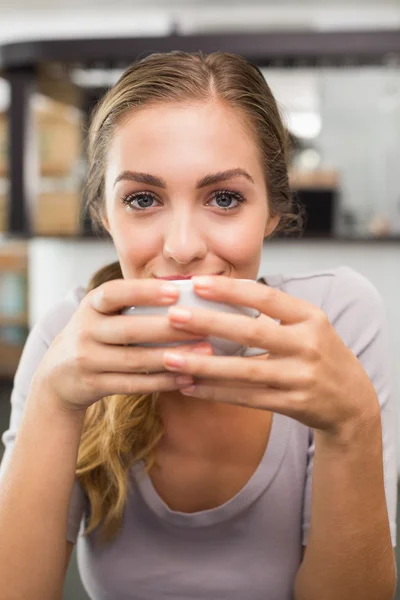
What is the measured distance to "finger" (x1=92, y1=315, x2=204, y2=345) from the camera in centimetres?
63

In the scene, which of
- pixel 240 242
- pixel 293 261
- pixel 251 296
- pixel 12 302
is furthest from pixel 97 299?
pixel 12 302

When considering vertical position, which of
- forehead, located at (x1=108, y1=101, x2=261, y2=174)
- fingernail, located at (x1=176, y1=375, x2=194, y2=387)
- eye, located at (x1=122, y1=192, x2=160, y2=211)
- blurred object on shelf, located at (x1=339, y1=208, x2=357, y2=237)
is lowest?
blurred object on shelf, located at (x1=339, y1=208, x2=357, y2=237)

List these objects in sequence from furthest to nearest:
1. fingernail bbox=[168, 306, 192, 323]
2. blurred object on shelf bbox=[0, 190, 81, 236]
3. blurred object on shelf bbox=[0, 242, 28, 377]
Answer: blurred object on shelf bbox=[0, 190, 81, 236] → blurred object on shelf bbox=[0, 242, 28, 377] → fingernail bbox=[168, 306, 192, 323]

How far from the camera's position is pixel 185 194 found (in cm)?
83

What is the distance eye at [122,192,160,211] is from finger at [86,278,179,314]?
230 mm

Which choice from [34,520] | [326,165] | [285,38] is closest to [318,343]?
[34,520]

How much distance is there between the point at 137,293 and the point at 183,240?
18cm

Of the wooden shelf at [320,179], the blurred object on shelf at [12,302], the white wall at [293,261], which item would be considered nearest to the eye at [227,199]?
the white wall at [293,261]

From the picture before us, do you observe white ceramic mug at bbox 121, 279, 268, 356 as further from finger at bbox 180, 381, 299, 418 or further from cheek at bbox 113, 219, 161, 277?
cheek at bbox 113, 219, 161, 277

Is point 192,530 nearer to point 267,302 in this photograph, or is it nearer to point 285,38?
point 267,302

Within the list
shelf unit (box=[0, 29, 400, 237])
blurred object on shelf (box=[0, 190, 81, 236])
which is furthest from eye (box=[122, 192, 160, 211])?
blurred object on shelf (box=[0, 190, 81, 236])

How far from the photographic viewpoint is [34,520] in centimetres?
84

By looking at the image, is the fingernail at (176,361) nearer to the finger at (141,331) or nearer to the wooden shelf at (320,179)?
the finger at (141,331)

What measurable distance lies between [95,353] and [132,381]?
0.05 meters
